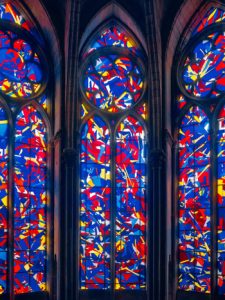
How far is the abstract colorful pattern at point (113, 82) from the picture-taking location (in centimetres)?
1458

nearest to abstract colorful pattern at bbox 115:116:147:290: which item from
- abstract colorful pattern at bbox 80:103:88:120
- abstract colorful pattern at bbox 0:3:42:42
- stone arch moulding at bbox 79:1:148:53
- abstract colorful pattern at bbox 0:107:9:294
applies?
abstract colorful pattern at bbox 80:103:88:120

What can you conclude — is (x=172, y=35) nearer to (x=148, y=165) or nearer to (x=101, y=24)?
(x=101, y=24)

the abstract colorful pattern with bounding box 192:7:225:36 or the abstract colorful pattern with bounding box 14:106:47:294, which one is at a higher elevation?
the abstract colorful pattern with bounding box 192:7:225:36

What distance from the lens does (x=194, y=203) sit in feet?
44.9

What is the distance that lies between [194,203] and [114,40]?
165 inches

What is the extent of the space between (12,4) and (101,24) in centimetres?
204

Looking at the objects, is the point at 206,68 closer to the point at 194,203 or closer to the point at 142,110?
the point at 142,110

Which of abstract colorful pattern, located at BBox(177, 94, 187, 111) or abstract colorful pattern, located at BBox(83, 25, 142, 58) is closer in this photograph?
abstract colorful pattern, located at BBox(177, 94, 187, 111)

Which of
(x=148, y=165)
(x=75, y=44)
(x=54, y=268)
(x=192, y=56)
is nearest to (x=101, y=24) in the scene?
(x=75, y=44)

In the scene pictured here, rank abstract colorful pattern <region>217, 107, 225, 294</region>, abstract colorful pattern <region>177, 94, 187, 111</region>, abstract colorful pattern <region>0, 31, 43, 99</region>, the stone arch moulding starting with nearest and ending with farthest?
1. abstract colorful pattern <region>217, 107, 225, 294</region>
2. abstract colorful pattern <region>0, 31, 43, 99</region>
3. abstract colorful pattern <region>177, 94, 187, 111</region>
4. the stone arch moulding

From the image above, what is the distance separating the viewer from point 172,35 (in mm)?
14258

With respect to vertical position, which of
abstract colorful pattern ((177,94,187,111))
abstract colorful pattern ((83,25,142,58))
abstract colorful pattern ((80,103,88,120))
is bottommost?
abstract colorful pattern ((80,103,88,120))

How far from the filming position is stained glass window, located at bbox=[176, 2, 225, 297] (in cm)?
1323

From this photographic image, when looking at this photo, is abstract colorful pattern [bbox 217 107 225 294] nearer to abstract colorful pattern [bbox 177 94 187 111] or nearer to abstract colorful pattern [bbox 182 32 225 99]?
abstract colorful pattern [bbox 182 32 225 99]
